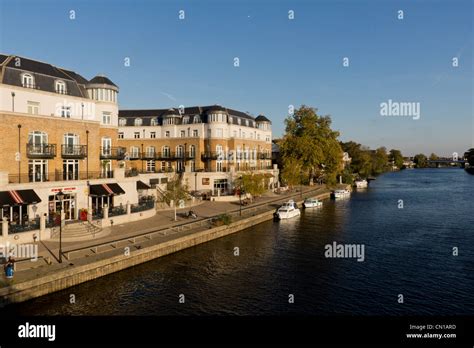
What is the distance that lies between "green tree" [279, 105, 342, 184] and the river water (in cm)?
3452

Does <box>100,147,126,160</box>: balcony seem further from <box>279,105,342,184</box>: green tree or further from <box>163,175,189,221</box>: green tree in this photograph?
<box>279,105,342,184</box>: green tree

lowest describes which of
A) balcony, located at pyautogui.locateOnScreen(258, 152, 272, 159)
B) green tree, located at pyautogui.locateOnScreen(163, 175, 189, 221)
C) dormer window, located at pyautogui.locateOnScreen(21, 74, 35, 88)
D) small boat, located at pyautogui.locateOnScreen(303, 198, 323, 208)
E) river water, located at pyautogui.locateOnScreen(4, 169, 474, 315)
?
river water, located at pyautogui.locateOnScreen(4, 169, 474, 315)

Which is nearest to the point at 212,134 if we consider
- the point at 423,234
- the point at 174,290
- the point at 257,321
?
the point at 423,234

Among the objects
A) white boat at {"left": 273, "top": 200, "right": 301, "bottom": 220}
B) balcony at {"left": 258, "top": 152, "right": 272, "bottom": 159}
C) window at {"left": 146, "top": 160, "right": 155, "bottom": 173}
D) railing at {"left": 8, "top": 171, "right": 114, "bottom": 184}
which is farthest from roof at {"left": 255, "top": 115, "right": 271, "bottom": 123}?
railing at {"left": 8, "top": 171, "right": 114, "bottom": 184}

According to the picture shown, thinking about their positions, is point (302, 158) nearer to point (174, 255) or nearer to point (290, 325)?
point (174, 255)

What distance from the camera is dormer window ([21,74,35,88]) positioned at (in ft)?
103

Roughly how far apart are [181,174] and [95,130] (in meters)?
20.6

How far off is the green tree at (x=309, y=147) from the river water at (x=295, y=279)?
34516 millimetres

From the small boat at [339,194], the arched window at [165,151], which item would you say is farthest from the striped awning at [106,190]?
the small boat at [339,194]

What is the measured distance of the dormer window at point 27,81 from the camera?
103 ft

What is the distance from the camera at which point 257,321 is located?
18.1 m

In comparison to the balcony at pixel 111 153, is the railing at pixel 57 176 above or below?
below

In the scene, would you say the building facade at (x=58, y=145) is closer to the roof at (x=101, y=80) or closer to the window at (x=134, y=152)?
the roof at (x=101, y=80)

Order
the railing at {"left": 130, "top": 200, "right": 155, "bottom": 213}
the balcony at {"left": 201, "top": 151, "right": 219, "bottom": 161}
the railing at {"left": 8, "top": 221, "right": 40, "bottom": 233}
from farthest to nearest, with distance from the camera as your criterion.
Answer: the balcony at {"left": 201, "top": 151, "right": 219, "bottom": 161}, the railing at {"left": 130, "top": 200, "right": 155, "bottom": 213}, the railing at {"left": 8, "top": 221, "right": 40, "bottom": 233}
